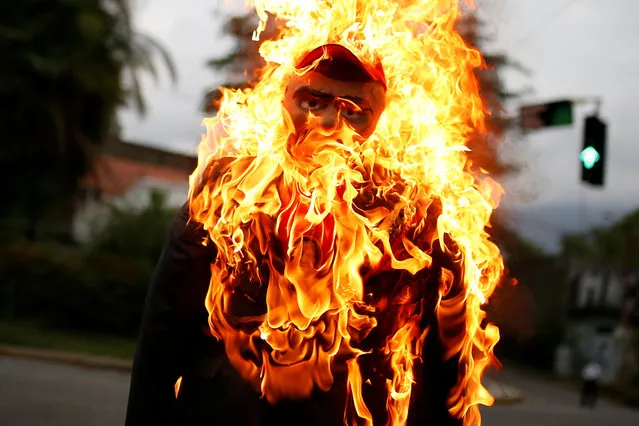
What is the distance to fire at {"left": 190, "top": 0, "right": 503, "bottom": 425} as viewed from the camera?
233 cm

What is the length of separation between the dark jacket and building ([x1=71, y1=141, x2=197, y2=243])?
77.7ft

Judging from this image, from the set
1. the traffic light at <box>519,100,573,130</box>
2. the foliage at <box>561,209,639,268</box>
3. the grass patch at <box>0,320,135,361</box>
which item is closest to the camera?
the traffic light at <box>519,100,573,130</box>

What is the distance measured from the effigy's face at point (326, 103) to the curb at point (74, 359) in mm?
15420

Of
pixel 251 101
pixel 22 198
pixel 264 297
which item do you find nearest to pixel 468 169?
pixel 251 101

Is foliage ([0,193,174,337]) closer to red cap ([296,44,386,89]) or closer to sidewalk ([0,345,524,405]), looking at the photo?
sidewalk ([0,345,524,405])

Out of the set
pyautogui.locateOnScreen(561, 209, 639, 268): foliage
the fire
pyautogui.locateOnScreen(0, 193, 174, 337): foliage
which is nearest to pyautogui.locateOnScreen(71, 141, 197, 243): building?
pyautogui.locateOnScreen(0, 193, 174, 337): foliage

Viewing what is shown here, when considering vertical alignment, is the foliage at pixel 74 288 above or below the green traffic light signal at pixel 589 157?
below

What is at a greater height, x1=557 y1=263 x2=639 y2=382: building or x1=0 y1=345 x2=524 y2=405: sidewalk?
x1=557 y1=263 x2=639 y2=382: building

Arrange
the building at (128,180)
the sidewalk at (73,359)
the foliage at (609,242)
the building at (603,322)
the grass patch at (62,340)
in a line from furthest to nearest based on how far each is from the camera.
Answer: the foliage at (609,242), the building at (603,322), the building at (128,180), the grass patch at (62,340), the sidewalk at (73,359)

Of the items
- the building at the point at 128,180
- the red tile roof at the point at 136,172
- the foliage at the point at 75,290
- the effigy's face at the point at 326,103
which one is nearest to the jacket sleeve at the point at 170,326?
the effigy's face at the point at 326,103

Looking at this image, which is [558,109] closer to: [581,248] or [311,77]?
[311,77]

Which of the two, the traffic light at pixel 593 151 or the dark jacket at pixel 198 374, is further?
the traffic light at pixel 593 151

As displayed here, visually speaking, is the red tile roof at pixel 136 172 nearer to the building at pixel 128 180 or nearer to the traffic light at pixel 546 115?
the building at pixel 128 180

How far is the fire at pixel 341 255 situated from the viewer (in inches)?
91.9
